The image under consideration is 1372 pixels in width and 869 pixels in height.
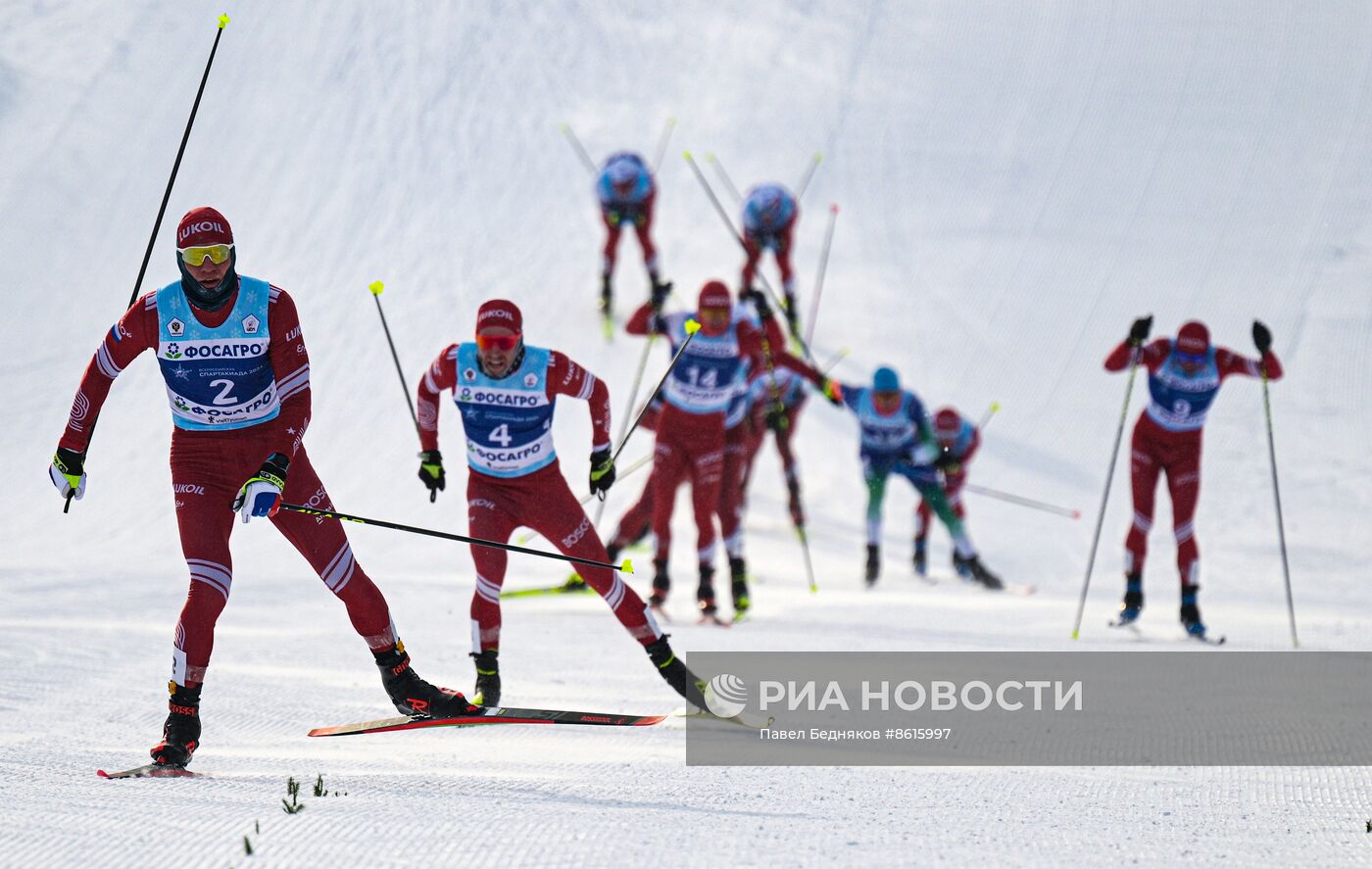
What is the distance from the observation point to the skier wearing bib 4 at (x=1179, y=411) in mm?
7980

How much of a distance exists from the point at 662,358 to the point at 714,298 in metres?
6.34

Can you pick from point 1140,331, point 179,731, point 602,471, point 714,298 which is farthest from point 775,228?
point 179,731

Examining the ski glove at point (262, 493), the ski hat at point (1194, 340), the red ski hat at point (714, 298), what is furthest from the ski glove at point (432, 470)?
the ski hat at point (1194, 340)

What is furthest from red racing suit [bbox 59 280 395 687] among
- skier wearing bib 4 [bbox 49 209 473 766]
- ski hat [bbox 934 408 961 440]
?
ski hat [bbox 934 408 961 440]

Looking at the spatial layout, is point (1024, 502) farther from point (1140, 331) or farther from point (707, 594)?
point (707, 594)

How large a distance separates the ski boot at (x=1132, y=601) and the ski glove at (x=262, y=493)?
527 centimetres

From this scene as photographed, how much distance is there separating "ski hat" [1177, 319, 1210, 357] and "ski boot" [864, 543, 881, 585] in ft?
10.6

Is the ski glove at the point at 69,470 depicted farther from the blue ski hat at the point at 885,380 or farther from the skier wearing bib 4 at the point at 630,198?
the skier wearing bib 4 at the point at 630,198

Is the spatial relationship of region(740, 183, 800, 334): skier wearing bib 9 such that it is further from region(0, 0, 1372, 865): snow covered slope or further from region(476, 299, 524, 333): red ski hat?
region(476, 299, 524, 333): red ski hat

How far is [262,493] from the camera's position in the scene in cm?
408

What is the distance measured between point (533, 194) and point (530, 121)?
6.41 ft

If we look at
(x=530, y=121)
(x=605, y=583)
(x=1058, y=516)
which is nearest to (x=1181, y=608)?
(x=605, y=583)

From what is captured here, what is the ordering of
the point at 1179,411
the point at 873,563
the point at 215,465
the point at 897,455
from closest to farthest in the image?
1. the point at 215,465
2. the point at 1179,411
3. the point at 873,563
4. the point at 897,455

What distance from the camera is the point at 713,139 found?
67.6 feet
